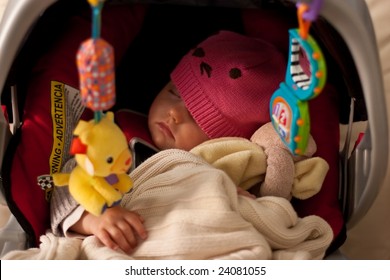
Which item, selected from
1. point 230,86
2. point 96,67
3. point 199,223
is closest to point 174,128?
point 230,86

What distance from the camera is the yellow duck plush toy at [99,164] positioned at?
69cm

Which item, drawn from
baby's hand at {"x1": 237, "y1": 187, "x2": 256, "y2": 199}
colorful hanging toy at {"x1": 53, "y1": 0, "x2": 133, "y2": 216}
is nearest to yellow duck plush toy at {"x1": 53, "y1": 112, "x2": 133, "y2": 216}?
colorful hanging toy at {"x1": 53, "y1": 0, "x2": 133, "y2": 216}

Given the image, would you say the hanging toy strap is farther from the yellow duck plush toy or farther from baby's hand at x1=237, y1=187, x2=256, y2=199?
baby's hand at x1=237, y1=187, x2=256, y2=199

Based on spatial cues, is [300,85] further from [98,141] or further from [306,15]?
[98,141]

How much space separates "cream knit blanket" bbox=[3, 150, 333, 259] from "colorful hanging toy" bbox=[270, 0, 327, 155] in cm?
11

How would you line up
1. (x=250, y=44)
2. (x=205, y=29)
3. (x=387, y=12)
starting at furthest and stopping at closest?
(x=387, y=12) → (x=205, y=29) → (x=250, y=44)

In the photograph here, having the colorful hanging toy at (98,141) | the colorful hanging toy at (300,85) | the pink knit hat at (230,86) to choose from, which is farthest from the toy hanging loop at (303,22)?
the pink knit hat at (230,86)

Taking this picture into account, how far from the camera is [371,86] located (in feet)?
2.58

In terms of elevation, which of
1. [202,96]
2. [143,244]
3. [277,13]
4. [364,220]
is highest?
[277,13]

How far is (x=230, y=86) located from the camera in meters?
0.98

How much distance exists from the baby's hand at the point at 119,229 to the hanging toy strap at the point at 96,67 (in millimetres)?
210
